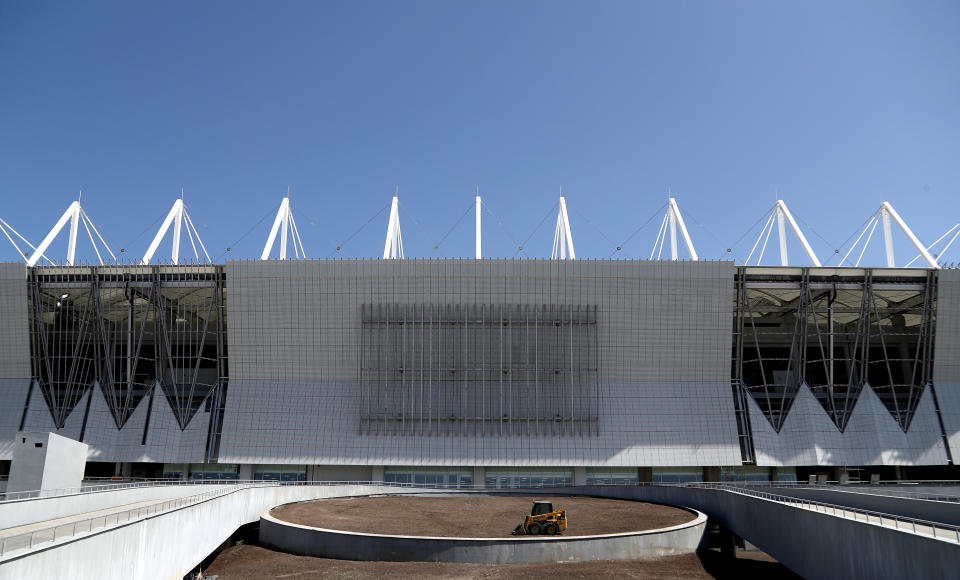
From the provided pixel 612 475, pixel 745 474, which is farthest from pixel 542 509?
pixel 745 474

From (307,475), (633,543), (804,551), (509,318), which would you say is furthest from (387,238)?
(804,551)

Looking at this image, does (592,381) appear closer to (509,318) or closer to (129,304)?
(509,318)

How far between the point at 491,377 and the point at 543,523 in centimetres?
3390

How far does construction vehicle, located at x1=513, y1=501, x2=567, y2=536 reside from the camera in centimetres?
2711

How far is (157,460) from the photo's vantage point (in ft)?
197

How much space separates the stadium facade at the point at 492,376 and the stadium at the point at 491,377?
151mm

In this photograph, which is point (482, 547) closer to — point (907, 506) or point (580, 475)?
point (907, 506)

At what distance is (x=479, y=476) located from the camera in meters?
60.1

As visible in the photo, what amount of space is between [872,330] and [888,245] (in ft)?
26.9

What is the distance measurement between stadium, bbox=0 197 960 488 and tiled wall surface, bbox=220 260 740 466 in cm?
13

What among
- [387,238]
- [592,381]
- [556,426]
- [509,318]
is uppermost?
[387,238]

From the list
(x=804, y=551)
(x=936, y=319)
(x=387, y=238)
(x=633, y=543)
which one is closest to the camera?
(x=804, y=551)

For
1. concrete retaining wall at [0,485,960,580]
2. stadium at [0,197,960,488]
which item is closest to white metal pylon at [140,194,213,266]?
stadium at [0,197,960,488]

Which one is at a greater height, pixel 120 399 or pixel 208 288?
pixel 208 288
